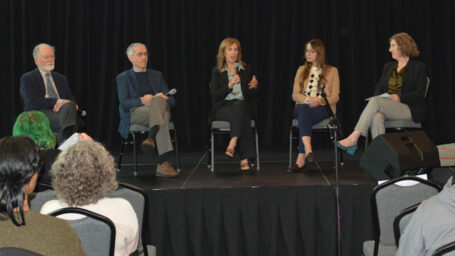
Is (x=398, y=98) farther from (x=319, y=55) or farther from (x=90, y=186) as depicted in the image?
(x=90, y=186)

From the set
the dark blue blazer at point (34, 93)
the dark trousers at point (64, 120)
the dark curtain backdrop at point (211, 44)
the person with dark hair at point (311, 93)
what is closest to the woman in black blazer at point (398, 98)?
the person with dark hair at point (311, 93)

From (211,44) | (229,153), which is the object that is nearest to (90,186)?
(229,153)

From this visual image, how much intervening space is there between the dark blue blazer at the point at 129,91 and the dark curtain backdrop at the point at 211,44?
3.67 ft

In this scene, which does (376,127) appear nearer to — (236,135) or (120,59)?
(236,135)

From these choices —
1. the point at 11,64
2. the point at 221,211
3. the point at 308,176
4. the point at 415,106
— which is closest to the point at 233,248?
the point at 221,211

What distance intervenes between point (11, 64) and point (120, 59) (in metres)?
1.23

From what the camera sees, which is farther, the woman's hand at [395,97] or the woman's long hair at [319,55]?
the woman's long hair at [319,55]

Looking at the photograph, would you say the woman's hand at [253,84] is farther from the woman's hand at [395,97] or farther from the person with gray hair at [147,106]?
the woman's hand at [395,97]

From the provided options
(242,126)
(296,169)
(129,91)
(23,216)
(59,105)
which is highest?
(129,91)

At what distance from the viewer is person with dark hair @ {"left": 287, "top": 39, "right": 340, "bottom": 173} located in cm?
458

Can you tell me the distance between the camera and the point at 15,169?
1.45 metres

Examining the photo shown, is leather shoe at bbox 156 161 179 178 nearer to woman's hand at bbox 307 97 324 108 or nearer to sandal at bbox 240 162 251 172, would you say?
sandal at bbox 240 162 251 172

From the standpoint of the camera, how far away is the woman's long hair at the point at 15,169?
4.64 feet

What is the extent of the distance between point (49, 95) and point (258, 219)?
2.35 meters
